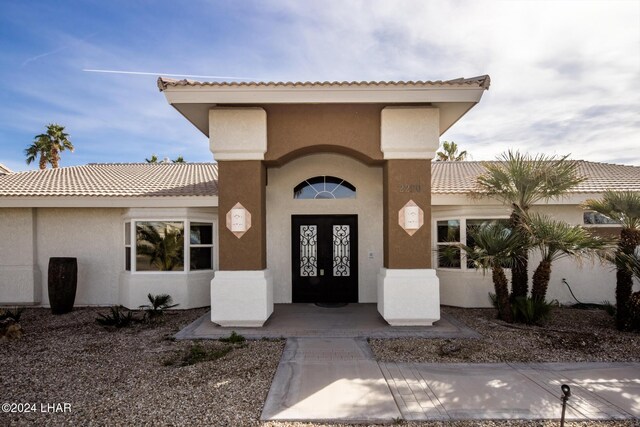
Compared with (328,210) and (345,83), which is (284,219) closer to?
(328,210)

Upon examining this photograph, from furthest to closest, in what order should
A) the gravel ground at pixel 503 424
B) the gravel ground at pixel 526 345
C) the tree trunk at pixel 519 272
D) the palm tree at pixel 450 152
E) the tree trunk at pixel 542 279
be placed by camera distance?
the palm tree at pixel 450 152, the tree trunk at pixel 519 272, the tree trunk at pixel 542 279, the gravel ground at pixel 526 345, the gravel ground at pixel 503 424

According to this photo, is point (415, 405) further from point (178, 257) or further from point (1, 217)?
point (1, 217)

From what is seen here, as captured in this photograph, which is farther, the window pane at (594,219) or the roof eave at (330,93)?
the window pane at (594,219)

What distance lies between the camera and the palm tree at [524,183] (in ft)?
27.9

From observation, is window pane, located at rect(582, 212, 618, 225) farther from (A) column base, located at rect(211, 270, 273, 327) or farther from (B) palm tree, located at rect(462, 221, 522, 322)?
(A) column base, located at rect(211, 270, 273, 327)

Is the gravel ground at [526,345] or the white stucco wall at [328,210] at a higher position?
the white stucco wall at [328,210]

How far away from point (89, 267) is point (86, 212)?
1.63 meters

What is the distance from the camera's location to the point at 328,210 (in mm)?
10992

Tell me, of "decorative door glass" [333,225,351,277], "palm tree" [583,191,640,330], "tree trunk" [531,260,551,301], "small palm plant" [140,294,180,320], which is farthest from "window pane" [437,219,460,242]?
"small palm plant" [140,294,180,320]

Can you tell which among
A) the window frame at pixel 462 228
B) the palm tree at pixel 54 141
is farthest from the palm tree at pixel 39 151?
the window frame at pixel 462 228

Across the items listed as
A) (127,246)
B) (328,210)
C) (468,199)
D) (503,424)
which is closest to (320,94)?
(328,210)

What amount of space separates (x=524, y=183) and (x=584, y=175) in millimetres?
5700

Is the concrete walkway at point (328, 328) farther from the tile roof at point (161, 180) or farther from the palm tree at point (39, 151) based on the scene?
the palm tree at point (39, 151)

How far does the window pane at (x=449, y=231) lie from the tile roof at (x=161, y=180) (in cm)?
92
